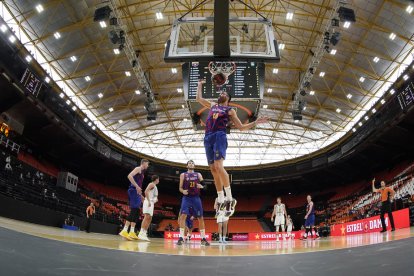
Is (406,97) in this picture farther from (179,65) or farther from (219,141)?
(219,141)

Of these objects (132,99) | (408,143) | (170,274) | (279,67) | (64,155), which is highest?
(279,67)

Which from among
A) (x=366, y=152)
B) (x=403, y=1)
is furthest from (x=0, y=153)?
(x=366, y=152)

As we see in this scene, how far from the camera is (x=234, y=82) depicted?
11445 millimetres

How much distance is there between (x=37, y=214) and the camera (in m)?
16.6

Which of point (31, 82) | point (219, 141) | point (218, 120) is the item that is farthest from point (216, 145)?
point (31, 82)

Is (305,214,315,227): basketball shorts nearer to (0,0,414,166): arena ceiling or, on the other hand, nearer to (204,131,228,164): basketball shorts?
(204,131,228,164): basketball shorts

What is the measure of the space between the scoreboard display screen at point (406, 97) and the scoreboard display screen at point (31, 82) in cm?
2207

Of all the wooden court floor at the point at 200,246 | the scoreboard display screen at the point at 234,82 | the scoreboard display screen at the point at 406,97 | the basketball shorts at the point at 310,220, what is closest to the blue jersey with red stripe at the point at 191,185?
the wooden court floor at the point at 200,246

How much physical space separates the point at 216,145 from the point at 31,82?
712 inches

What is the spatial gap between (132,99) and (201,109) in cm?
2107

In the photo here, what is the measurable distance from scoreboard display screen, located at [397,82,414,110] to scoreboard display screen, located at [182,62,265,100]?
1209cm

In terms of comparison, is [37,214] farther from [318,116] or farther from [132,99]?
[318,116]

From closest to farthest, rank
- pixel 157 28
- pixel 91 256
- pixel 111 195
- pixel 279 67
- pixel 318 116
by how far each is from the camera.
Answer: pixel 91 256
pixel 157 28
pixel 279 67
pixel 318 116
pixel 111 195

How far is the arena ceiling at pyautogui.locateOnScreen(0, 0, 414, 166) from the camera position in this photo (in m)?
20.8
